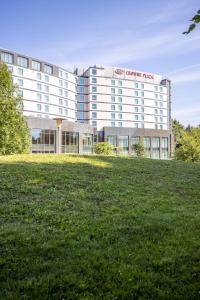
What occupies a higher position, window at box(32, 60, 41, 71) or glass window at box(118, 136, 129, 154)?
window at box(32, 60, 41, 71)

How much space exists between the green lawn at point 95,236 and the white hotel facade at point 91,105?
53.7m

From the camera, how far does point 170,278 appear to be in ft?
20.2

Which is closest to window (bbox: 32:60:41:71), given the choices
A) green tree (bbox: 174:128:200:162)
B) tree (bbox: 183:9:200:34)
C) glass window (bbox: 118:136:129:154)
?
glass window (bbox: 118:136:129:154)

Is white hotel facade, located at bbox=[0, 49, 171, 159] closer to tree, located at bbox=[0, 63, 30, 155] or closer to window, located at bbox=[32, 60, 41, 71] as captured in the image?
window, located at bbox=[32, 60, 41, 71]

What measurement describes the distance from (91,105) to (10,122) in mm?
83142

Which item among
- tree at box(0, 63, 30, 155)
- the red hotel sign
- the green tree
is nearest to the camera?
tree at box(0, 63, 30, 155)

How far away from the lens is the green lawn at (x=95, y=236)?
5.81m

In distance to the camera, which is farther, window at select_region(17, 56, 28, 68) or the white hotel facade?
window at select_region(17, 56, 28, 68)

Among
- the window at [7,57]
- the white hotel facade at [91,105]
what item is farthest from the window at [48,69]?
the window at [7,57]

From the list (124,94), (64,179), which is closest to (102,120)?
(124,94)

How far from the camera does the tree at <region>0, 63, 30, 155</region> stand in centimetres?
3055

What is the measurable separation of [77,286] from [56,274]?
0.60 m

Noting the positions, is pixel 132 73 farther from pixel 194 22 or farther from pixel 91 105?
pixel 194 22

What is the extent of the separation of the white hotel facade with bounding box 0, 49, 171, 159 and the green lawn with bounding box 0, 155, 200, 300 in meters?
53.7
